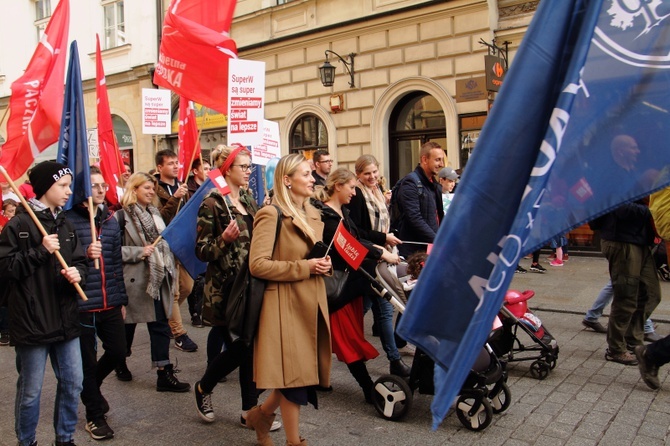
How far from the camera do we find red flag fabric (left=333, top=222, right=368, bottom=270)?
4.01m

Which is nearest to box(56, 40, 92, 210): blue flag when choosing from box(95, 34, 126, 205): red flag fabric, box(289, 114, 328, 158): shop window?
box(95, 34, 126, 205): red flag fabric

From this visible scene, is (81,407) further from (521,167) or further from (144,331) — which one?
(521,167)

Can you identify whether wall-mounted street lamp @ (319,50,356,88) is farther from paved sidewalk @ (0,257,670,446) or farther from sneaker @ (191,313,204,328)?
paved sidewalk @ (0,257,670,446)

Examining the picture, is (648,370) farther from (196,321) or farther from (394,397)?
(196,321)

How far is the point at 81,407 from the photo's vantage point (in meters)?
5.02

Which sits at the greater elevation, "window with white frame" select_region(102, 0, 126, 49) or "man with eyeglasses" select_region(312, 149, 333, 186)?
"window with white frame" select_region(102, 0, 126, 49)

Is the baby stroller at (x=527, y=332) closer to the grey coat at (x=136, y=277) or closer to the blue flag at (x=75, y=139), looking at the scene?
the grey coat at (x=136, y=277)

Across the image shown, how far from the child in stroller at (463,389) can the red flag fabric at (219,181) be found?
123cm

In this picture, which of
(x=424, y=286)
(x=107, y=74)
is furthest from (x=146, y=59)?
(x=424, y=286)

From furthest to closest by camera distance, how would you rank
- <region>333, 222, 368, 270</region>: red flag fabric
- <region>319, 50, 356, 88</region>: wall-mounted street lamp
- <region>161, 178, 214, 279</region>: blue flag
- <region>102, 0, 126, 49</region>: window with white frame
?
<region>102, 0, 126, 49</region>: window with white frame → <region>319, 50, 356, 88</region>: wall-mounted street lamp → <region>161, 178, 214, 279</region>: blue flag → <region>333, 222, 368, 270</region>: red flag fabric

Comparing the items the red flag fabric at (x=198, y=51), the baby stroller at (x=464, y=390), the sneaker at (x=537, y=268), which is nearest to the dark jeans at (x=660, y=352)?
the baby stroller at (x=464, y=390)

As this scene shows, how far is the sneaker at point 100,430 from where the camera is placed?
4.25 metres

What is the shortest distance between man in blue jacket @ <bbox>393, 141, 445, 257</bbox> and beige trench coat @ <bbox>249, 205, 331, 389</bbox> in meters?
2.33

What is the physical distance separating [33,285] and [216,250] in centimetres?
118
